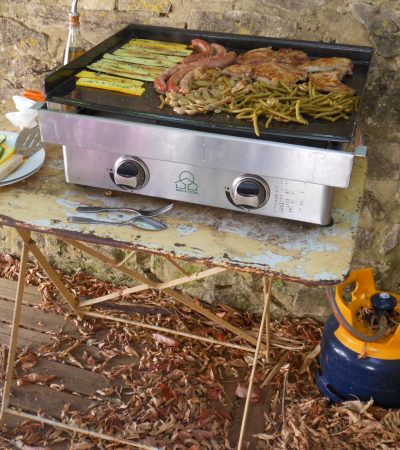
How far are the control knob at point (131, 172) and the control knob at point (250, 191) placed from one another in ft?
1.00

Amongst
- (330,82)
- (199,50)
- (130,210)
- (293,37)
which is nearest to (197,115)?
(130,210)

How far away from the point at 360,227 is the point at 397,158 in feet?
1.32

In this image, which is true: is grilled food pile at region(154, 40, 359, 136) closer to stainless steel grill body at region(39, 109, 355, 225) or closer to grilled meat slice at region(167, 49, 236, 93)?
grilled meat slice at region(167, 49, 236, 93)

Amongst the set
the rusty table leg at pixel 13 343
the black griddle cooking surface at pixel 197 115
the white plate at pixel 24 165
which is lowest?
the rusty table leg at pixel 13 343

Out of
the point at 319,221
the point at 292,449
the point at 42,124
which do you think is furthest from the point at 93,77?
the point at 292,449

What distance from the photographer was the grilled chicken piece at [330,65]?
84.3 inches

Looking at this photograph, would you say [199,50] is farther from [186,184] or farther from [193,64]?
[186,184]

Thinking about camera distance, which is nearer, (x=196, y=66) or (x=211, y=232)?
(x=211, y=232)

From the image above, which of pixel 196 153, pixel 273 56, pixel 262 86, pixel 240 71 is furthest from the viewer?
pixel 273 56

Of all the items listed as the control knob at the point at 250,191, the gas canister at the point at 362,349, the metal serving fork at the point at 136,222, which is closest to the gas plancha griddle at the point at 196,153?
the control knob at the point at 250,191

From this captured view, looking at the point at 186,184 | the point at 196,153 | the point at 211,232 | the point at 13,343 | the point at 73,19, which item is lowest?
the point at 13,343

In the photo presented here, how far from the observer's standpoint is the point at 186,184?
1898 mm

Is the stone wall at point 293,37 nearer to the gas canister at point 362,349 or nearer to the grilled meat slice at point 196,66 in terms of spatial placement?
the gas canister at point 362,349

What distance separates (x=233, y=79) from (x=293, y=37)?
2.24 ft
